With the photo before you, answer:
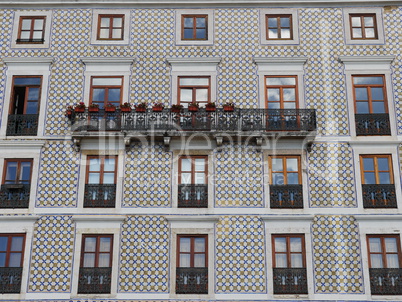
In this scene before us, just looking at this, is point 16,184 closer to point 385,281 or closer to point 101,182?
point 101,182

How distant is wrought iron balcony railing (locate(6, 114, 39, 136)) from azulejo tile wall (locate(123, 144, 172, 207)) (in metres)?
3.66

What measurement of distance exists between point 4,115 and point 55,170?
295cm

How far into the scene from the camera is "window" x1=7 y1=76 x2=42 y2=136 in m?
20.8

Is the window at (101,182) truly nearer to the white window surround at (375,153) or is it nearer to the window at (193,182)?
the window at (193,182)

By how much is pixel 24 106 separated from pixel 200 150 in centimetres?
678

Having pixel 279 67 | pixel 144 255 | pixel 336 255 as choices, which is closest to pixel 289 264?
pixel 336 255

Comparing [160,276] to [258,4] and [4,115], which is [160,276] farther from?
[258,4]

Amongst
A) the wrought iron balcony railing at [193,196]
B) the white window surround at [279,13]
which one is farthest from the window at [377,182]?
the wrought iron balcony railing at [193,196]

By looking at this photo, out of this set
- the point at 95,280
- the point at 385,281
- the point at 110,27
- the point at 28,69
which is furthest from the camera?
the point at 110,27

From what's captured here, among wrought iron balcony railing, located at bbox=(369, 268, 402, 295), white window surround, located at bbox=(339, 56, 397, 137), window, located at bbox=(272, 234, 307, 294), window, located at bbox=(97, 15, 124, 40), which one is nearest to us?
wrought iron balcony railing, located at bbox=(369, 268, 402, 295)

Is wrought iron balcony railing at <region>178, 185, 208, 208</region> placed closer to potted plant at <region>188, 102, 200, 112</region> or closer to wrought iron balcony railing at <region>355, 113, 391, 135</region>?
potted plant at <region>188, 102, 200, 112</region>

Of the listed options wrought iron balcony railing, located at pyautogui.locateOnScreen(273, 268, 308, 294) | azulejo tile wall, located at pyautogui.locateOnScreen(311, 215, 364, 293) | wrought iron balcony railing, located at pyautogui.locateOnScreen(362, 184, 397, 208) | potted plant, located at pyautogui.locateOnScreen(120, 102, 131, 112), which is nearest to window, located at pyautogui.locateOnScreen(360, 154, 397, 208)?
wrought iron balcony railing, located at pyautogui.locateOnScreen(362, 184, 397, 208)

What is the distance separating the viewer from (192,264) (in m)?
19.1

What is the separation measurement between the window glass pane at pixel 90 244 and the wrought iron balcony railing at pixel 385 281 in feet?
30.4
